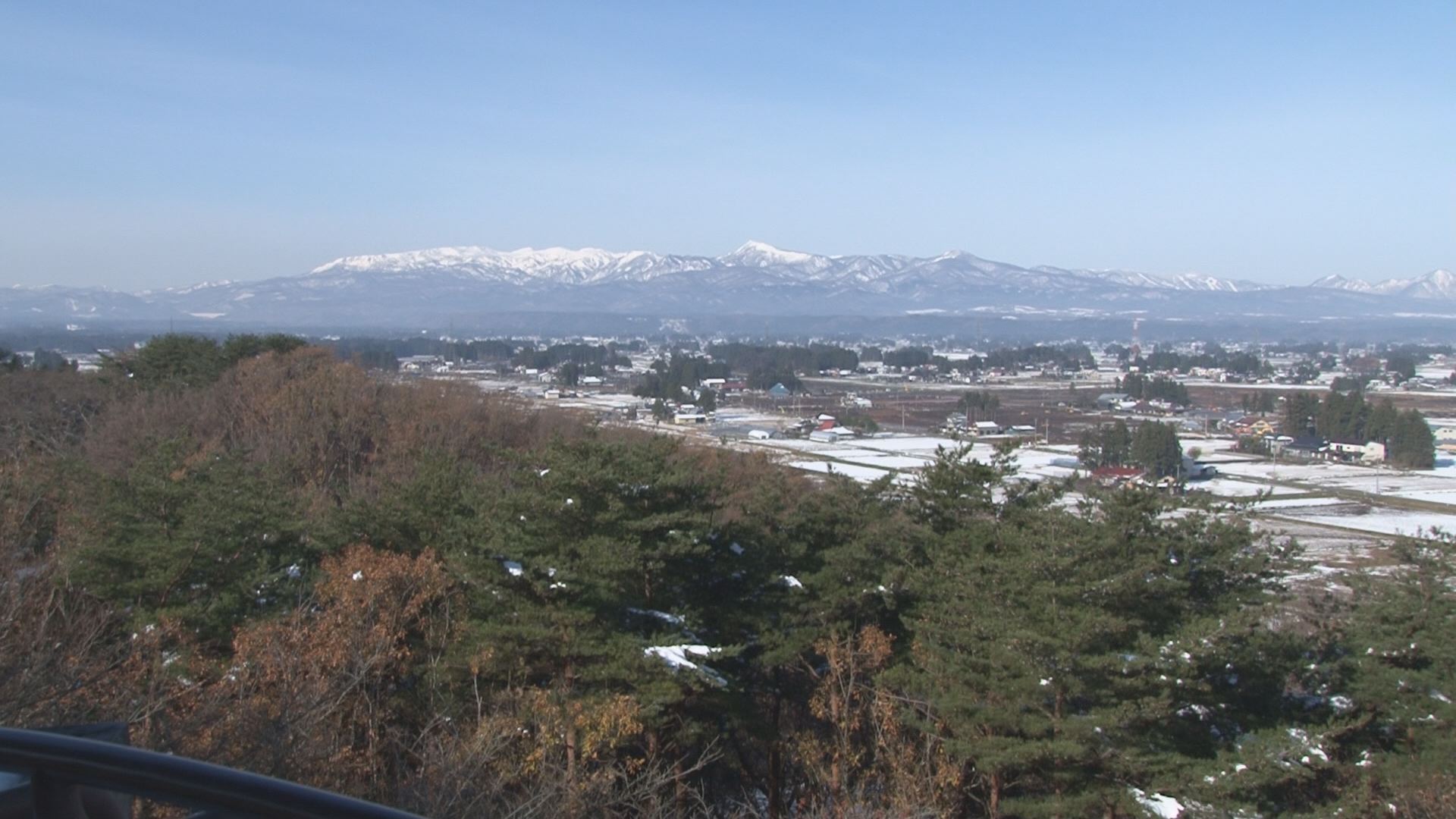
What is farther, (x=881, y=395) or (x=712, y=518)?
(x=881, y=395)

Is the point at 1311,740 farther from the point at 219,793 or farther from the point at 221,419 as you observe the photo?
the point at 221,419

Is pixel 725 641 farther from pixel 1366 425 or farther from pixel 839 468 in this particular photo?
pixel 1366 425

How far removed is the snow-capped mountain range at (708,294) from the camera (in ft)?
369

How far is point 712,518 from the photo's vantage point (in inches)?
476

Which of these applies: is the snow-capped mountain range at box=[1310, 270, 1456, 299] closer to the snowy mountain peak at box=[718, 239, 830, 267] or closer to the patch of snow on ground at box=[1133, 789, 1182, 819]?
the snowy mountain peak at box=[718, 239, 830, 267]

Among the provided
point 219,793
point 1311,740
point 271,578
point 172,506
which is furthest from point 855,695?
point 219,793

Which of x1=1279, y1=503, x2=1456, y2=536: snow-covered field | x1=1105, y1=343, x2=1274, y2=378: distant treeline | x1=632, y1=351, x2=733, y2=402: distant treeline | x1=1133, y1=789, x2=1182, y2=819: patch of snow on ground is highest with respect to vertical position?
x1=1105, y1=343, x2=1274, y2=378: distant treeline

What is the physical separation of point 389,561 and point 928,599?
18.0 feet

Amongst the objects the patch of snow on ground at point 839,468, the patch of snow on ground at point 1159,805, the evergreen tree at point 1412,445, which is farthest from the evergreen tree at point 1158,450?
the patch of snow on ground at point 1159,805

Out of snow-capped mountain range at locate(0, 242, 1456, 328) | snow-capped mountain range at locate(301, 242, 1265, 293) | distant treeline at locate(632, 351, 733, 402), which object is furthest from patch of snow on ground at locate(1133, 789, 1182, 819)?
snow-capped mountain range at locate(301, 242, 1265, 293)

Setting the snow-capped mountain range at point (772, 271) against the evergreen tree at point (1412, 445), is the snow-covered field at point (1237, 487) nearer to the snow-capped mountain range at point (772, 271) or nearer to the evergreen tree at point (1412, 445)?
the evergreen tree at point (1412, 445)

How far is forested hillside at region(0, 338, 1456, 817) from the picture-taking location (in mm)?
8180

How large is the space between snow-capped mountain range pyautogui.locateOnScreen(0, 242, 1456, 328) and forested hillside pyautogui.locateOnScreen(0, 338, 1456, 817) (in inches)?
3604

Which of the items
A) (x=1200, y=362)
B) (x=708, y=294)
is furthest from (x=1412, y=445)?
(x=708, y=294)
